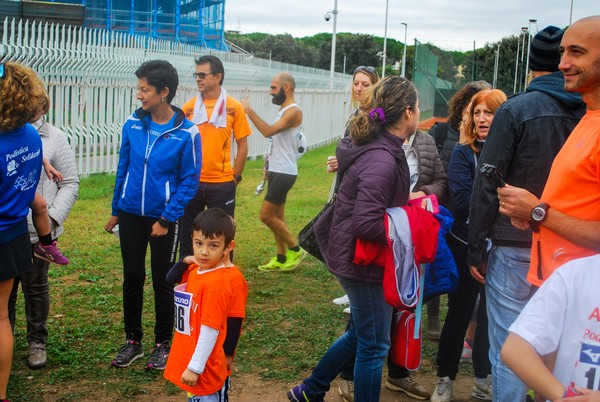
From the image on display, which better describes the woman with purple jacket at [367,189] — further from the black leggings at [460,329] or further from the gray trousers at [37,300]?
the gray trousers at [37,300]

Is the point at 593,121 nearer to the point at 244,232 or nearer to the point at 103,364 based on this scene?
the point at 103,364

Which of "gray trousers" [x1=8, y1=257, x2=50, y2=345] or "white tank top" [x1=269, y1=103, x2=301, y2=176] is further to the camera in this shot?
"white tank top" [x1=269, y1=103, x2=301, y2=176]

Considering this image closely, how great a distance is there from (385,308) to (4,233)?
2134 mm

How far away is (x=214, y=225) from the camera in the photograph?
12.9 feet

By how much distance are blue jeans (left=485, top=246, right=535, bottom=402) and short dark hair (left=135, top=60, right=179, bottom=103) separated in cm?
260

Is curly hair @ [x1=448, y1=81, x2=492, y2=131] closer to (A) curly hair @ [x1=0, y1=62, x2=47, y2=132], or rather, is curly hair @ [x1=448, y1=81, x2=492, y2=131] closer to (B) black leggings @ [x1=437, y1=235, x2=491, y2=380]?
(B) black leggings @ [x1=437, y1=235, x2=491, y2=380]

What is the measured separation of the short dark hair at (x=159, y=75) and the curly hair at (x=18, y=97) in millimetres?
945

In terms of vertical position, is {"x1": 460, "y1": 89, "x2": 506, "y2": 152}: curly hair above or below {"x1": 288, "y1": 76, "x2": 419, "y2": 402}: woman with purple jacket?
above

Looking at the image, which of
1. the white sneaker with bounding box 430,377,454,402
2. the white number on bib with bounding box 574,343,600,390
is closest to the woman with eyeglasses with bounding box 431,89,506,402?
the white sneaker with bounding box 430,377,454,402

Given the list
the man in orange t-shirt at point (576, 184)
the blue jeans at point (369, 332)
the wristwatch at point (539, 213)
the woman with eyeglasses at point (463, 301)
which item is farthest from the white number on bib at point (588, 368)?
the woman with eyeglasses at point (463, 301)

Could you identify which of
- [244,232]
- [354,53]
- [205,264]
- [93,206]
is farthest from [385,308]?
[354,53]

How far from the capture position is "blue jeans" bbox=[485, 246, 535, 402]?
12.4ft

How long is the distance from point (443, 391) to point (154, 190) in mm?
2371

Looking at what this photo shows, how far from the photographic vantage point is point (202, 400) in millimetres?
3896
